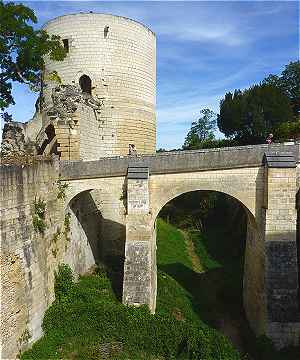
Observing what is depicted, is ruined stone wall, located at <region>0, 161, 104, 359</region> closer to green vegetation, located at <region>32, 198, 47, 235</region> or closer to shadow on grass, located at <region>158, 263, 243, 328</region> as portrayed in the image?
green vegetation, located at <region>32, 198, 47, 235</region>

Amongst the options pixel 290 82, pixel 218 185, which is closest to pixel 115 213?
pixel 218 185

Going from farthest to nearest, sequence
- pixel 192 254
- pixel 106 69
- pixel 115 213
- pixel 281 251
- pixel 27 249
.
Result: pixel 192 254 < pixel 106 69 < pixel 115 213 < pixel 281 251 < pixel 27 249

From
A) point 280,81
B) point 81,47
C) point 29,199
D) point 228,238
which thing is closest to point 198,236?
point 228,238

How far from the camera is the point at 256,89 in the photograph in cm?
3406

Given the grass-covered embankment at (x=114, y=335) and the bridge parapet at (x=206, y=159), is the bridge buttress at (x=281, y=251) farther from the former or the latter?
the grass-covered embankment at (x=114, y=335)

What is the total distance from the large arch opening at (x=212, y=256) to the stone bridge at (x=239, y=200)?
465 mm

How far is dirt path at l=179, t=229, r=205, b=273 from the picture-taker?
19.9 metres

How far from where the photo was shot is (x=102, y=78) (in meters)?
20.1

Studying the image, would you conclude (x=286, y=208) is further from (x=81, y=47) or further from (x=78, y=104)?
(x=81, y=47)

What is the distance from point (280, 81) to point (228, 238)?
80.2 feet

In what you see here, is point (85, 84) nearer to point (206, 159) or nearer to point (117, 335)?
point (206, 159)

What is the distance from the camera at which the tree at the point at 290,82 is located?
39.7 m

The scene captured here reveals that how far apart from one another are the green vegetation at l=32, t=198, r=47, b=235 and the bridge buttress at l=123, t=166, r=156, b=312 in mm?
2758

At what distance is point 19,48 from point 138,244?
389 inches
